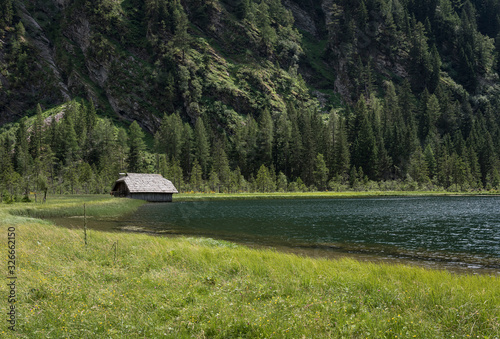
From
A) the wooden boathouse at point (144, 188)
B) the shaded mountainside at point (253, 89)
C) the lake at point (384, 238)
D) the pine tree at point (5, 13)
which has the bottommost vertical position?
the lake at point (384, 238)

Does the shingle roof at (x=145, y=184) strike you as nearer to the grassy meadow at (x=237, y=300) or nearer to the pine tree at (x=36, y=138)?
the pine tree at (x=36, y=138)

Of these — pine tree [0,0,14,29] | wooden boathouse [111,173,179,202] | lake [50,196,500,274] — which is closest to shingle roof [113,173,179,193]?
wooden boathouse [111,173,179,202]

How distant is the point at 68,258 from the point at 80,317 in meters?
6.53

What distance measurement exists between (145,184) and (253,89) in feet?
308

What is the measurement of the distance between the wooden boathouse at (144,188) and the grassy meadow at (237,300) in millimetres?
64481

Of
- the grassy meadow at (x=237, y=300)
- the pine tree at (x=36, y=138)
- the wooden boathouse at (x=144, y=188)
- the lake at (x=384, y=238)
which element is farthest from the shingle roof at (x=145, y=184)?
the grassy meadow at (x=237, y=300)

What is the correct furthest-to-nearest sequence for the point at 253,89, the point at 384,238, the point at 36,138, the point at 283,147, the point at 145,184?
the point at 253,89 → the point at 283,147 → the point at 36,138 → the point at 145,184 → the point at 384,238

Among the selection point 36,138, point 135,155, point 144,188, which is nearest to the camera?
point 144,188

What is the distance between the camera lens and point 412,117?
146m

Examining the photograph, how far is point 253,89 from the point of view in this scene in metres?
157

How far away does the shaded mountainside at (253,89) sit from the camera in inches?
4777

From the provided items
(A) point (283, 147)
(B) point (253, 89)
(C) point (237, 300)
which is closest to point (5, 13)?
(B) point (253, 89)

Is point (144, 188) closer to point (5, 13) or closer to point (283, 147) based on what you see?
point (283, 147)

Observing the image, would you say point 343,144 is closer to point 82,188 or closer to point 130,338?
point 82,188
